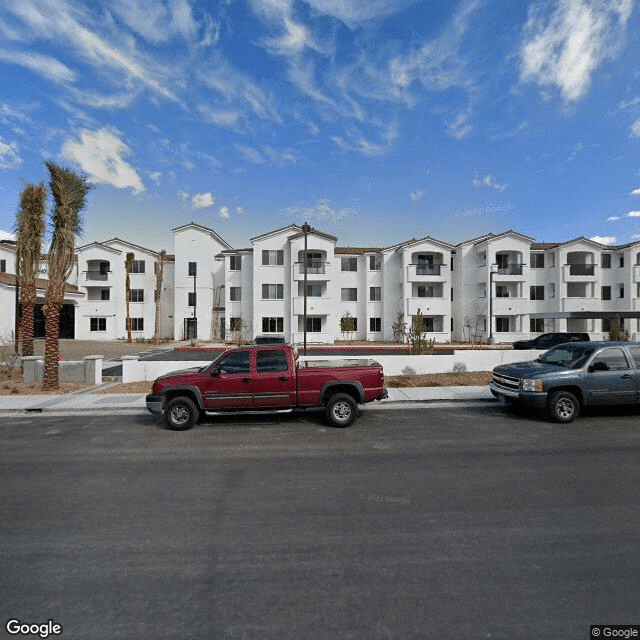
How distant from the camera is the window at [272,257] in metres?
34.9

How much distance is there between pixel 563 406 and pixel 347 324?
26.4 metres

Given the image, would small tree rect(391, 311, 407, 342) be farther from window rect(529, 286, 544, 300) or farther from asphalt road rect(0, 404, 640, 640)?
asphalt road rect(0, 404, 640, 640)

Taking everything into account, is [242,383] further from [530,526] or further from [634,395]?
[634,395]

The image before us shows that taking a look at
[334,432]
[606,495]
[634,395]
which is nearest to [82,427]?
[334,432]

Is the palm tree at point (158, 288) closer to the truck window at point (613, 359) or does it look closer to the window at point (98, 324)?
the window at point (98, 324)

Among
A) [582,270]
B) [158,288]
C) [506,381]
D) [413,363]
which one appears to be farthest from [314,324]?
[582,270]

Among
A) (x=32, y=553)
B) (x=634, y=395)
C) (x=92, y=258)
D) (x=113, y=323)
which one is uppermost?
(x=92, y=258)

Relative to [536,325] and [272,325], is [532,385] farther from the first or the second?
[536,325]

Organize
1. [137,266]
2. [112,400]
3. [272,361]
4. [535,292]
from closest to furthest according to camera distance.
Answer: [272,361], [112,400], [535,292], [137,266]

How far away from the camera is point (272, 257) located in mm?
35031

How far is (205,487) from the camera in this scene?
526 cm

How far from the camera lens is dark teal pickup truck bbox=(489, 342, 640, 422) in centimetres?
873

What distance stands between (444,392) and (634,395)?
4829 mm

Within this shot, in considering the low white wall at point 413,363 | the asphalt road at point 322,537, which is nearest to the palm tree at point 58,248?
the low white wall at point 413,363
